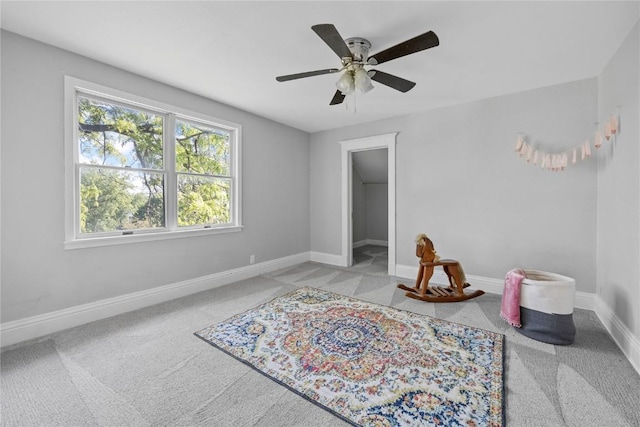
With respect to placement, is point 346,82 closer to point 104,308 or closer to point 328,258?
point 104,308

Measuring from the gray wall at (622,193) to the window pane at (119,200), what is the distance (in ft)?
14.2

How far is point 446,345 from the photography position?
2.03 meters

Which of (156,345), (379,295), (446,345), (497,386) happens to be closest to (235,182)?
(156,345)

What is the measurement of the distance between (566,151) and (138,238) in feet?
15.6

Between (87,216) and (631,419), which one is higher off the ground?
(87,216)

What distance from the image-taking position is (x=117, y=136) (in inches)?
104

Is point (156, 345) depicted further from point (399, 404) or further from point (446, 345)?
point (446, 345)

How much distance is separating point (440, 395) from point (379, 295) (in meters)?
1.64

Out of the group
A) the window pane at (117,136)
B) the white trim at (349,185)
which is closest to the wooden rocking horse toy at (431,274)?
the white trim at (349,185)

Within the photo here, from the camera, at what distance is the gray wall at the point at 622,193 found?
6.15ft

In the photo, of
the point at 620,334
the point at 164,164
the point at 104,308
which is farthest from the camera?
the point at 164,164

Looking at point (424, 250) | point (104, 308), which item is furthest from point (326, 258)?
point (104, 308)

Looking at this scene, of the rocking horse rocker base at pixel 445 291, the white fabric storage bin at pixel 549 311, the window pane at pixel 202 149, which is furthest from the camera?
the window pane at pixel 202 149

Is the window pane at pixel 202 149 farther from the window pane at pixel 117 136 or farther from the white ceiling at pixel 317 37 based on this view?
the white ceiling at pixel 317 37
